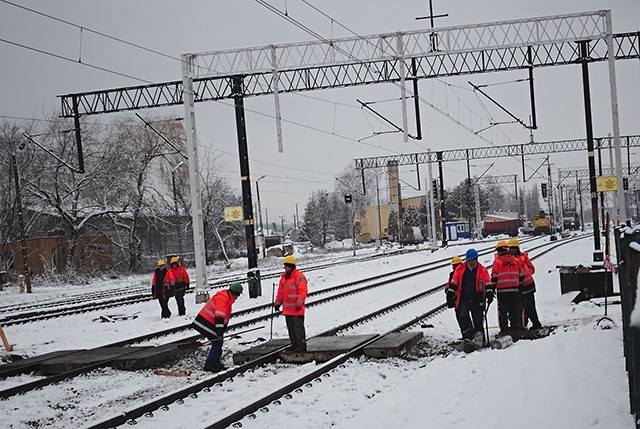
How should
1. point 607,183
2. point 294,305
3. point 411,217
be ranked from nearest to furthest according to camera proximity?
1. point 294,305
2. point 607,183
3. point 411,217

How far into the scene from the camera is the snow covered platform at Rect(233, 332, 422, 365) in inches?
488

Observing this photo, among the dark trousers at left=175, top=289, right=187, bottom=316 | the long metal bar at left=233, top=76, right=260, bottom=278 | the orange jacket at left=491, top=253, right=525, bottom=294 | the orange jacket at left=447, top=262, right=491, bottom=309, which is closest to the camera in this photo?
the orange jacket at left=447, top=262, right=491, bottom=309

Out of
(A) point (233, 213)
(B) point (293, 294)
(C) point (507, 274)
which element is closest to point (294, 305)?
(B) point (293, 294)

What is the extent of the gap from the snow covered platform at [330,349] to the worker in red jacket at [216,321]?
0.63 metres

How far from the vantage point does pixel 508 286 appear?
13.3 meters

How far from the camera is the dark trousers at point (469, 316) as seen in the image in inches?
500

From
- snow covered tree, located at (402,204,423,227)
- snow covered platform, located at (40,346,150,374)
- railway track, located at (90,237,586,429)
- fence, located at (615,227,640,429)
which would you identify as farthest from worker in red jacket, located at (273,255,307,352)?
snow covered tree, located at (402,204,423,227)

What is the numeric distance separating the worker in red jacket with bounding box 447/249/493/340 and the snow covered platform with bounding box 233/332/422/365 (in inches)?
44.0

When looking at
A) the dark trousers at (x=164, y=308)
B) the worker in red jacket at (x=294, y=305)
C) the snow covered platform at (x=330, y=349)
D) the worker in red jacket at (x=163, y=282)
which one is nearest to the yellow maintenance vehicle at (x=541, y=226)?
the dark trousers at (x=164, y=308)

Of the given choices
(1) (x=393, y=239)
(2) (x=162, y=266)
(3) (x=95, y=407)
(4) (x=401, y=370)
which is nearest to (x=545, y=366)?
(4) (x=401, y=370)

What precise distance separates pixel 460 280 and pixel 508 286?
104 centimetres

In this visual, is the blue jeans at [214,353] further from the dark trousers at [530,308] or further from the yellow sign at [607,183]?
the yellow sign at [607,183]

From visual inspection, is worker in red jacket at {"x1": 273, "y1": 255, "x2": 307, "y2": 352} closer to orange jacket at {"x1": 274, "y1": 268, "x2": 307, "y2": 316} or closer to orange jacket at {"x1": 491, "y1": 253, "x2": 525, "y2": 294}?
orange jacket at {"x1": 274, "y1": 268, "x2": 307, "y2": 316}

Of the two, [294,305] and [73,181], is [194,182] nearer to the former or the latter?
[294,305]
